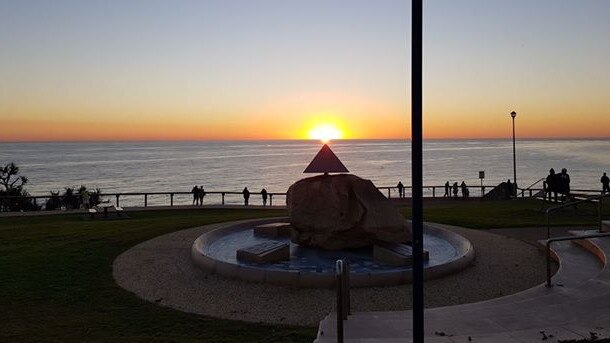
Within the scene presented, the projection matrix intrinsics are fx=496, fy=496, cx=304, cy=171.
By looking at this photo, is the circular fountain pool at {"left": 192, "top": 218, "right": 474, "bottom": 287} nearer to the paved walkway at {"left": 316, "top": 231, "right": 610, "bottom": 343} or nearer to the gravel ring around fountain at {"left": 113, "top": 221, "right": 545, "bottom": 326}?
the gravel ring around fountain at {"left": 113, "top": 221, "right": 545, "bottom": 326}

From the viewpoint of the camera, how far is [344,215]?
511 inches

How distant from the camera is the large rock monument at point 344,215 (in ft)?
41.9

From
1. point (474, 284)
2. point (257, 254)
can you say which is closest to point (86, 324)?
point (257, 254)

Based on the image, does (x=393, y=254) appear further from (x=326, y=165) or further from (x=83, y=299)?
(x=83, y=299)

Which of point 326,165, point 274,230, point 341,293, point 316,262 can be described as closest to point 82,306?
point 341,293

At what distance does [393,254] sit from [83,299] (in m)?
6.72

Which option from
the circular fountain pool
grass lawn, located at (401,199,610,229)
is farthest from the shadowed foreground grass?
grass lawn, located at (401,199,610,229)

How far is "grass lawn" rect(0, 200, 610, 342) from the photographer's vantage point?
23.4 feet

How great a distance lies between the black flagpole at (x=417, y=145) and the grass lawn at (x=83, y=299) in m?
2.56

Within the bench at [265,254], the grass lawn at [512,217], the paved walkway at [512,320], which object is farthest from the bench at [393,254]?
the grass lawn at [512,217]

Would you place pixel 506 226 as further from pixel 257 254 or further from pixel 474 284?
pixel 257 254

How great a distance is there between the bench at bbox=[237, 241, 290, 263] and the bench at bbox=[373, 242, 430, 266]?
2.24m

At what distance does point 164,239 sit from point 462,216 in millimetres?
12137

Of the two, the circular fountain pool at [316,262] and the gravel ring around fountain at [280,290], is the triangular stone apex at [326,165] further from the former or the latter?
the gravel ring around fountain at [280,290]
